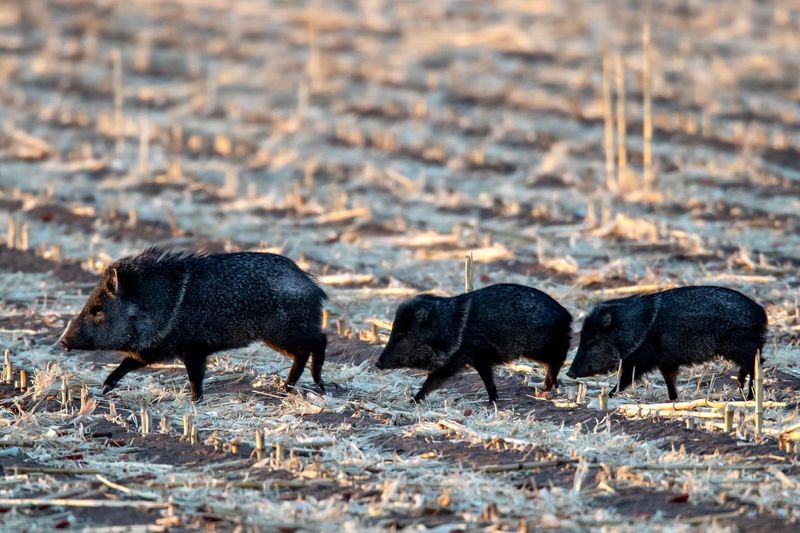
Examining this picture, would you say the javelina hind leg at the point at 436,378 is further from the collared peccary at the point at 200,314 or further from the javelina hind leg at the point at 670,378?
the javelina hind leg at the point at 670,378

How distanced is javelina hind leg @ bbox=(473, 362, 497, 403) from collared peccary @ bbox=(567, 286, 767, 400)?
716 mm

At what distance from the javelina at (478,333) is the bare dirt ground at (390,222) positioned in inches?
10.6

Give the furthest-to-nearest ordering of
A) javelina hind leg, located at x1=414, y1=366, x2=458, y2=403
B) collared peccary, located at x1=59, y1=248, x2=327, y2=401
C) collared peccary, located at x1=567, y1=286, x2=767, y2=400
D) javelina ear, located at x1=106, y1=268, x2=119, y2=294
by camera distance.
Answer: javelina ear, located at x1=106, y1=268, x2=119, y2=294 < collared peccary, located at x1=59, y1=248, x2=327, y2=401 < javelina hind leg, located at x1=414, y1=366, x2=458, y2=403 < collared peccary, located at x1=567, y1=286, x2=767, y2=400

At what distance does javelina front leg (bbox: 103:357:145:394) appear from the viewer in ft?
34.0

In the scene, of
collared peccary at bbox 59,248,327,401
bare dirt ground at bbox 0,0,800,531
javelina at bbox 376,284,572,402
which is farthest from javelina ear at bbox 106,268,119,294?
javelina at bbox 376,284,572,402

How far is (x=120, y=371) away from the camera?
10438 mm

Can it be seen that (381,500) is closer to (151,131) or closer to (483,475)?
(483,475)

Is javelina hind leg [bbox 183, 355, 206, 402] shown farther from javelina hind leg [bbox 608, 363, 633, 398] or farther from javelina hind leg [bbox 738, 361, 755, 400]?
javelina hind leg [bbox 738, 361, 755, 400]

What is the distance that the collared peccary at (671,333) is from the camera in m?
9.95

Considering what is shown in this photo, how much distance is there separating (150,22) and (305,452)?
2708cm

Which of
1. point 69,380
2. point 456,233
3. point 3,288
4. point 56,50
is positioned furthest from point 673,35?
point 69,380

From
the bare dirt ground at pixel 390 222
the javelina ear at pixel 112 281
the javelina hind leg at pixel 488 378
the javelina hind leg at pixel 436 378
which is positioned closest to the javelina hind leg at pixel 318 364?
the bare dirt ground at pixel 390 222

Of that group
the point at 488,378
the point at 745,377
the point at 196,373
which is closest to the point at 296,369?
the point at 196,373

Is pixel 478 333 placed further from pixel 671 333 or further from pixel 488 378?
pixel 671 333
